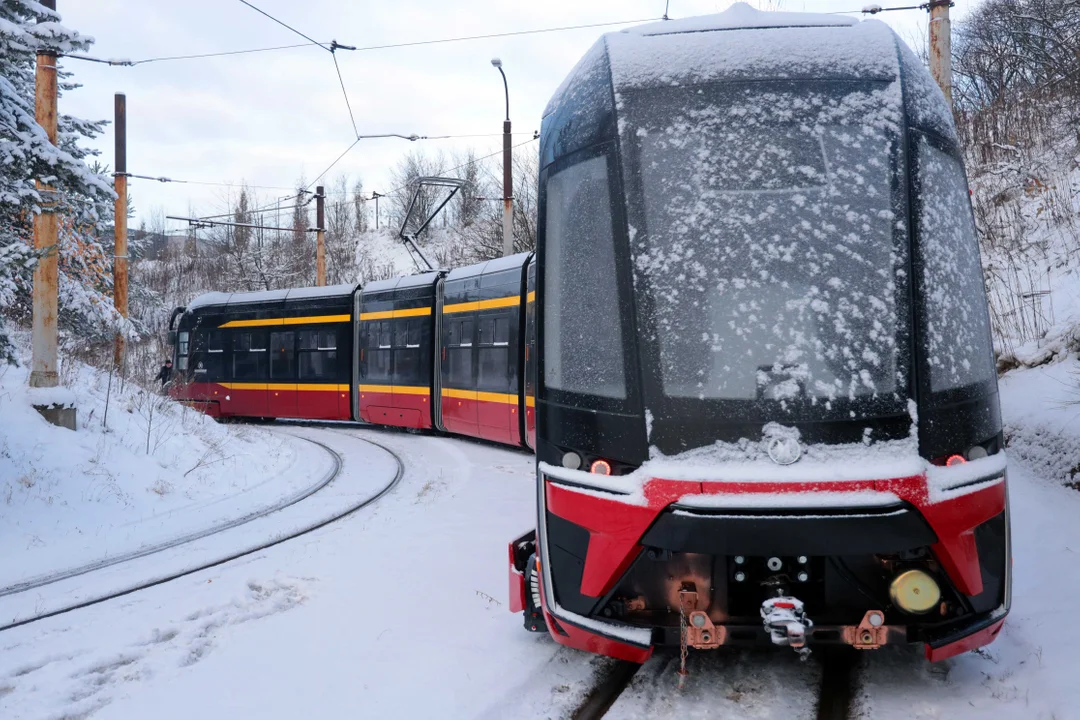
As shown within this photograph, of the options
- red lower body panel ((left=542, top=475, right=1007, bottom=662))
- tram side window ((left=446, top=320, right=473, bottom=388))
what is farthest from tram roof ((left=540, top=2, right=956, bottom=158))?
tram side window ((left=446, top=320, right=473, bottom=388))

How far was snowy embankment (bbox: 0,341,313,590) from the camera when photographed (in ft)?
25.3

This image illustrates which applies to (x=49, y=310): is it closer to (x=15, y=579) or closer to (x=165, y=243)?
(x=15, y=579)

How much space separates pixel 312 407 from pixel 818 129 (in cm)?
1670

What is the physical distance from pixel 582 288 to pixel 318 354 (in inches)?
612

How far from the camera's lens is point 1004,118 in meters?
19.2

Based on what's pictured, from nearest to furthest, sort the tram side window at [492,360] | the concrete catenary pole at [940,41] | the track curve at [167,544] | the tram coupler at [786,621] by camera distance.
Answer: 1. the tram coupler at [786,621]
2. the track curve at [167,544]
3. the concrete catenary pole at [940,41]
4. the tram side window at [492,360]

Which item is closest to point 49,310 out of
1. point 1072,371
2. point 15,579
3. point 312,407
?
point 15,579

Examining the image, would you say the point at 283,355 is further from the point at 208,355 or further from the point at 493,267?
the point at 493,267

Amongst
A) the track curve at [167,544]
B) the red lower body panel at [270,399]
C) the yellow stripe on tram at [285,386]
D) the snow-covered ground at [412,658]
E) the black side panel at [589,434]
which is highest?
the black side panel at [589,434]

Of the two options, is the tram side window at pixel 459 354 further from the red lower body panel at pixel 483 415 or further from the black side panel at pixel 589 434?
the black side panel at pixel 589 434

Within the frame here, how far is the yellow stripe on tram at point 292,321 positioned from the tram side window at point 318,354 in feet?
0.71

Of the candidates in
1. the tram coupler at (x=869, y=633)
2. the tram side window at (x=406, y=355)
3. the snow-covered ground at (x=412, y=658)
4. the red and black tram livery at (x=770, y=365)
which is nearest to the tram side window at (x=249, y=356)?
the tram side window at (x=406, y=355)

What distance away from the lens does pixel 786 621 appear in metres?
3.33

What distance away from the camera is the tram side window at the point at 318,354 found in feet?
60.6
